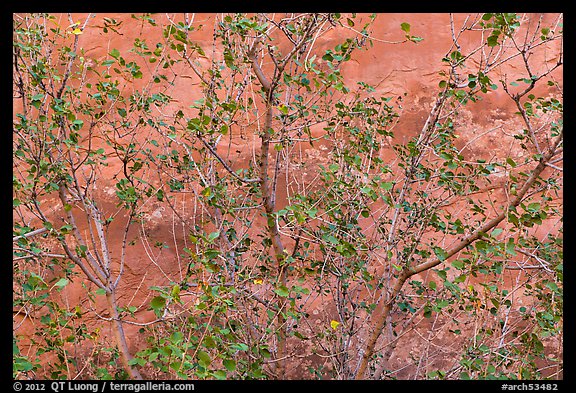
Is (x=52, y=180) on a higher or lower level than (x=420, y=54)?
lower

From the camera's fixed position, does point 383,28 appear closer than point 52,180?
No

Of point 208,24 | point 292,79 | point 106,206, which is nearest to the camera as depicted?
point 292,79

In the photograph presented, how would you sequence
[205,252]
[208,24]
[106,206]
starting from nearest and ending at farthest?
[205,252], [106,206], [208,24]

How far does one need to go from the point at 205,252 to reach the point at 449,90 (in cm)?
138

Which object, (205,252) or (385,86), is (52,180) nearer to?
(205,252)

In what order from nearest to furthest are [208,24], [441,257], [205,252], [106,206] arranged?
[205,252]
[441,257]
[106,206]
[208,24]

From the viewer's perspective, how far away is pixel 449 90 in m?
2.58

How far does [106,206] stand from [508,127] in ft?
11.6

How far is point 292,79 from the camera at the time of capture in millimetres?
2559
